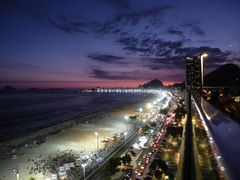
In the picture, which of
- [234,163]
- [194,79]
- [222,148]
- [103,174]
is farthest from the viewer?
[103,174]

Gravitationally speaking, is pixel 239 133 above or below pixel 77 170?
above

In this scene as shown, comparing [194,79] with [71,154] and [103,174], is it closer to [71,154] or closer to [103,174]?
[103,174]

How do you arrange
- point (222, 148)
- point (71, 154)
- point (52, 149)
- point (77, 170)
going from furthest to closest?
point (52, 149) → point (71, 154) → point (77, 170) → point (222, 148)

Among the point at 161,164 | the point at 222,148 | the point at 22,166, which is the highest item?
the point at 222,148

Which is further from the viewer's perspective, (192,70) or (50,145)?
(50,145)

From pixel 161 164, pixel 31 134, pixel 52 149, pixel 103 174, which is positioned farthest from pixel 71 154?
pixel 31 134

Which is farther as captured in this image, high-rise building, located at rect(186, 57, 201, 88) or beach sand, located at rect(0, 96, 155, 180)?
beach sand, located at rect(0, 96, 155, 180)

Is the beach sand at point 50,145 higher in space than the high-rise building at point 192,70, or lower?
lower

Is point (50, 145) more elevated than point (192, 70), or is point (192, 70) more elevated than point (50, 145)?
point (192, 70)

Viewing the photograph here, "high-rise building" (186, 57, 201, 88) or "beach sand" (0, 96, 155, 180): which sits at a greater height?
"high-rise building" (186, 57, 201, 88)

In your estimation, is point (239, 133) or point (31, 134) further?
point (31, 134)

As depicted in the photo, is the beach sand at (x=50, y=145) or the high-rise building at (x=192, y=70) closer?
the high-rise building at (x=192, y=70)
